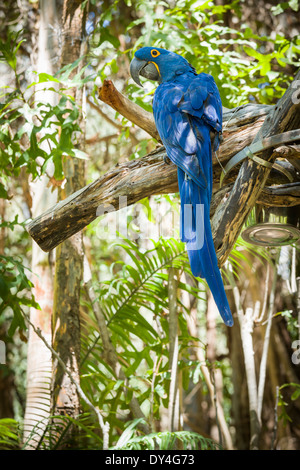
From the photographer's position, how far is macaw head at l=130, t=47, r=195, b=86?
1.23 m

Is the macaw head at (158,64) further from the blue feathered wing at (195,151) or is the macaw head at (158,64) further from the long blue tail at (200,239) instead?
the long blue tail at (200,239)

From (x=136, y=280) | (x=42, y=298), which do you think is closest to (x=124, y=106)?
(x=136, y=280)

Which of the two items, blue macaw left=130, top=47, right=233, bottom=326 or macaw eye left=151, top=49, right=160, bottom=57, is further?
macaw eye left=151, top=49, right=160, bottom=57

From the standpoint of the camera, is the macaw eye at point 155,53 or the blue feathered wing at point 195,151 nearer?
→ the blue feathered wing at point 195,151

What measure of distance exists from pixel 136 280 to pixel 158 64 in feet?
2.52

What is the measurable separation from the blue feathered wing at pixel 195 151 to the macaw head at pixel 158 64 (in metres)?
0.11

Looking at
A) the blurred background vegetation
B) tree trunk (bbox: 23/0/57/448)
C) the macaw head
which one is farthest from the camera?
tree trunk (bbox: 23/0/57/448)

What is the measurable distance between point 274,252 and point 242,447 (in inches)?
40.5

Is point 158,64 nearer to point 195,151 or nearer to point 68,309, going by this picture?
point 195,151

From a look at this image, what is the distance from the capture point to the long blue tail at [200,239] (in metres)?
0.82

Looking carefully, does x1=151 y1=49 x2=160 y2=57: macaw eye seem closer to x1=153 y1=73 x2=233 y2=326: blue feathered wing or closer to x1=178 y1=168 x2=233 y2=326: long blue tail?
x1=153 y1=73 x2=233 y2=326: blue feathered wing

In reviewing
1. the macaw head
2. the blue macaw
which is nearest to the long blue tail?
the blue macaw

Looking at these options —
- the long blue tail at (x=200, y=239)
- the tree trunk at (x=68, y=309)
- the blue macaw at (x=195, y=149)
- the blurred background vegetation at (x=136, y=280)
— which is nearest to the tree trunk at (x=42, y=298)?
the blurred background vegetation at (x=136, y=280)
